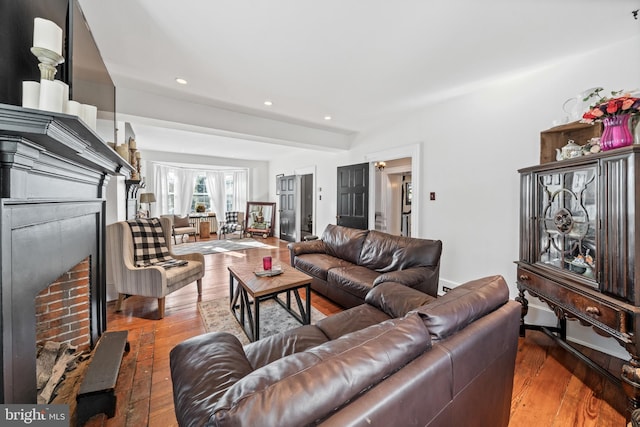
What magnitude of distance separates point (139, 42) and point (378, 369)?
2.74 metres

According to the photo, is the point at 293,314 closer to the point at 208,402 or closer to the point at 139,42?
the point at 208,402

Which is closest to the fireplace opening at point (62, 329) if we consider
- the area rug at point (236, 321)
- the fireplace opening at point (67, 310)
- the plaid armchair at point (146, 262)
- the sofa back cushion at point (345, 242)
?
the fireplace opening at point (67, 310)

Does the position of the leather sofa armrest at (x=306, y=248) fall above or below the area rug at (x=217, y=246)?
above

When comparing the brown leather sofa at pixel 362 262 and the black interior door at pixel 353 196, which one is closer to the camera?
the brown leather sofa at pixel 362 262

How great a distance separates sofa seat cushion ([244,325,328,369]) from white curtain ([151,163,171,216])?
270 inches

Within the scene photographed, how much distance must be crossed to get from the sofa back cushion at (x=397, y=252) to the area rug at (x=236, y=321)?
0.89 m

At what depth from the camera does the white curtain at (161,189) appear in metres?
6.91

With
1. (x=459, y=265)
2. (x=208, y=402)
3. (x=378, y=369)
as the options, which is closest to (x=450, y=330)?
(x=378, y=369)

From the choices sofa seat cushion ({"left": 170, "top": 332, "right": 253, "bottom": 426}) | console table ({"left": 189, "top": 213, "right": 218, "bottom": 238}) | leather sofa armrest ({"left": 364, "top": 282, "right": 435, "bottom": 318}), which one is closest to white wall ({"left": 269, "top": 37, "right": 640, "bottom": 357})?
leather sofa armrest ({"left": 364, "top": 282, "right": 435, "bottom": 318})

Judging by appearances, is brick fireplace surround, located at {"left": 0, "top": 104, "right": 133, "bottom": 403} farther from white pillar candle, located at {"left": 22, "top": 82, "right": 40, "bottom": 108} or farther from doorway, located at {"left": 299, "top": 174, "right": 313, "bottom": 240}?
doorway, located at {"left": 299, "top": 174, "right": 313, "bottom": 240}

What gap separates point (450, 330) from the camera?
1000 mm

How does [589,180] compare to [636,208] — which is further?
[589,180]

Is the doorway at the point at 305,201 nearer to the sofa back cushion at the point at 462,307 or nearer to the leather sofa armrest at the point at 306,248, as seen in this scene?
the leather sofa armrest at the point at 306,248

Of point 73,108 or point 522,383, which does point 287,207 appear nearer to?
point 73,108
